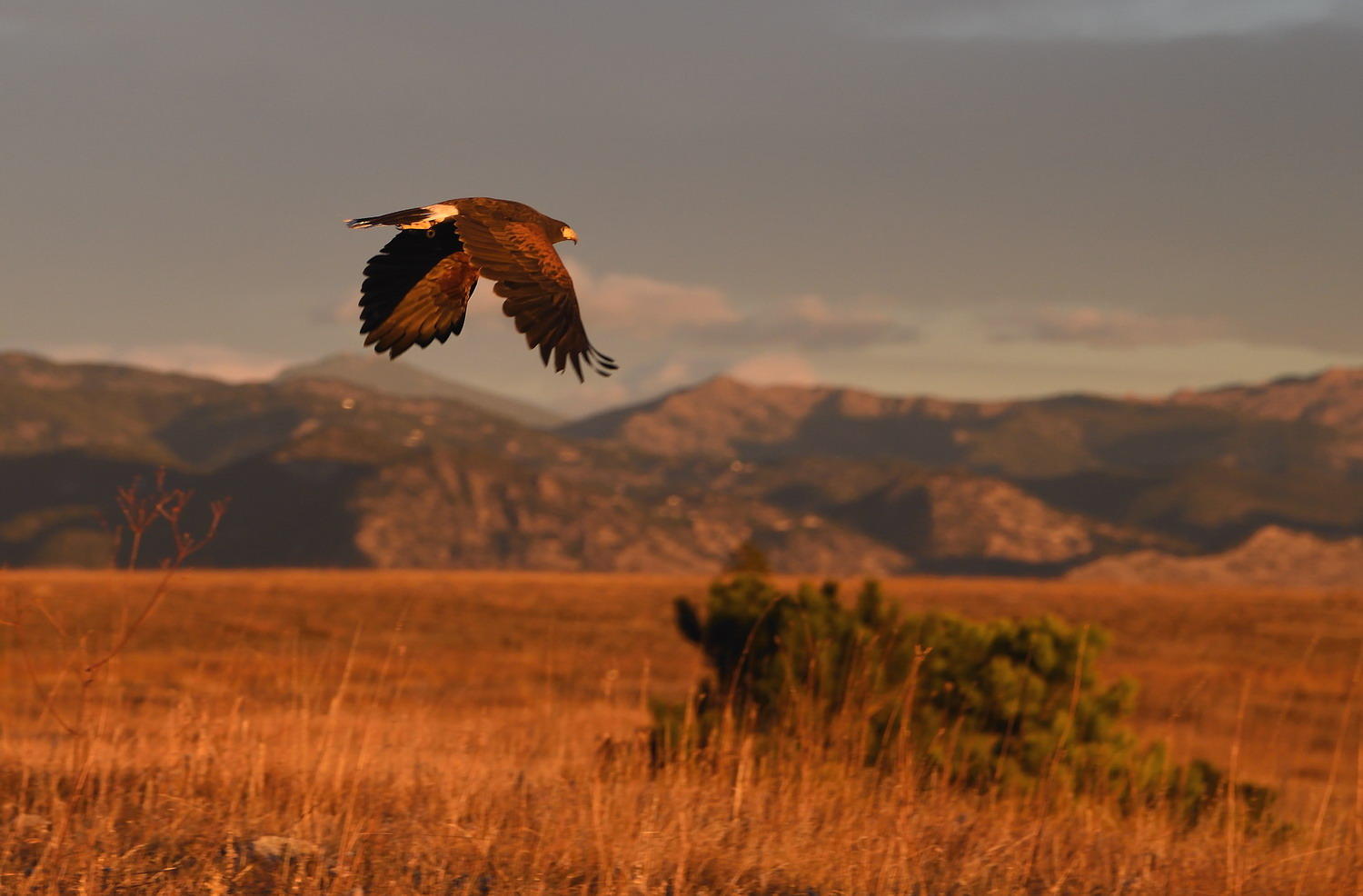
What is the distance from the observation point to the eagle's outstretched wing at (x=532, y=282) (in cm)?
430

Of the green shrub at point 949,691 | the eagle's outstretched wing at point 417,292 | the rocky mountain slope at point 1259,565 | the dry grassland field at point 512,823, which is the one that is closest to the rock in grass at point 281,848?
the dry grassland field at point 512,823

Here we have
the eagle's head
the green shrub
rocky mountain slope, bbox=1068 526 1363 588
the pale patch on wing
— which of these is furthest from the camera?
rocky mountain slope, bbox=1068 526 1363 588

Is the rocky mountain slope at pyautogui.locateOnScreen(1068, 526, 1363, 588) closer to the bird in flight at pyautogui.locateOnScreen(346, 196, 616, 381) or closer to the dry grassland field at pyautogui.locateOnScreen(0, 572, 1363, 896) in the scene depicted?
the dry grassland field at pyautogui.locateOnScreen(0, 572, 1363, 896)

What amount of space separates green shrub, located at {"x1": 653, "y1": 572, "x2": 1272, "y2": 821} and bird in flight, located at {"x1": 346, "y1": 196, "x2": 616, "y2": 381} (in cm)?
446

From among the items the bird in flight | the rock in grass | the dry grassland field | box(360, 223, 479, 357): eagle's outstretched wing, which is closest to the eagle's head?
the bird in flight

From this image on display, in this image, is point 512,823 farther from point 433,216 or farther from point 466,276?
point 433,216

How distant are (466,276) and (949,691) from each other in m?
5.15

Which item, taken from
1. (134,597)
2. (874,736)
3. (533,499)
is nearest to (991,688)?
(874,736)

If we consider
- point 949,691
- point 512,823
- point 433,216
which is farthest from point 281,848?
point 949,691

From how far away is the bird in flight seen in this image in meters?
4.30

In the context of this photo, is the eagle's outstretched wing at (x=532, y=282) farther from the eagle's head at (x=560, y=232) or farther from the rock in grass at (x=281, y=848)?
the rock in grass at (x=281, y=848)

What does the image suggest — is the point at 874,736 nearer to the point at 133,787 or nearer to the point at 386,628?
the point at 133,787

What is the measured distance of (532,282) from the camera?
4.41 m

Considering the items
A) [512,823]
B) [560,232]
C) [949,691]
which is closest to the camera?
[560,232]
